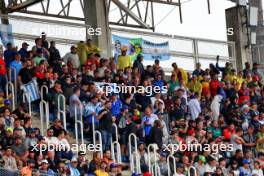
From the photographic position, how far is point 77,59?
22.7 metres

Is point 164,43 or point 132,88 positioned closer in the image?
point 132,88

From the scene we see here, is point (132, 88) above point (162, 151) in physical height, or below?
above

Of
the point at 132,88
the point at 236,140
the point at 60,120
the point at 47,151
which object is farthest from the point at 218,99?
the point at 47,151

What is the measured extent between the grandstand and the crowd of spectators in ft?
0.09

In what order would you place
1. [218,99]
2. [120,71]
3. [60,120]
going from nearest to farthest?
[60,120], [120,71], [218,99]

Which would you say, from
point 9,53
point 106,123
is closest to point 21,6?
point 9,53

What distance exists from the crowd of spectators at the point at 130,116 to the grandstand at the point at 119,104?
26 millimetres

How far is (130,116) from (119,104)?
0.40m

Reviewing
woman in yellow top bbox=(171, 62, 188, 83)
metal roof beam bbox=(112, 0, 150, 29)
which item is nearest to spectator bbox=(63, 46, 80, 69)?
woman in yellow top bbox=(171, 62, 188, 83)

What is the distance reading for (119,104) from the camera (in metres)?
21.4

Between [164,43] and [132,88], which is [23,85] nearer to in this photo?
[132,88]

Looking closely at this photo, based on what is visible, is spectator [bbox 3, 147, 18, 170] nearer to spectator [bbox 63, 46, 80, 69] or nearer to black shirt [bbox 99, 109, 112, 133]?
black shirt [bbox 99, 109, 112, 133]

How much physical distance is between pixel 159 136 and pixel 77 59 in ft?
9.85

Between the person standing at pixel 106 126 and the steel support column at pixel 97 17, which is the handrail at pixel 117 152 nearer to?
the person standing at pixel 106 126
